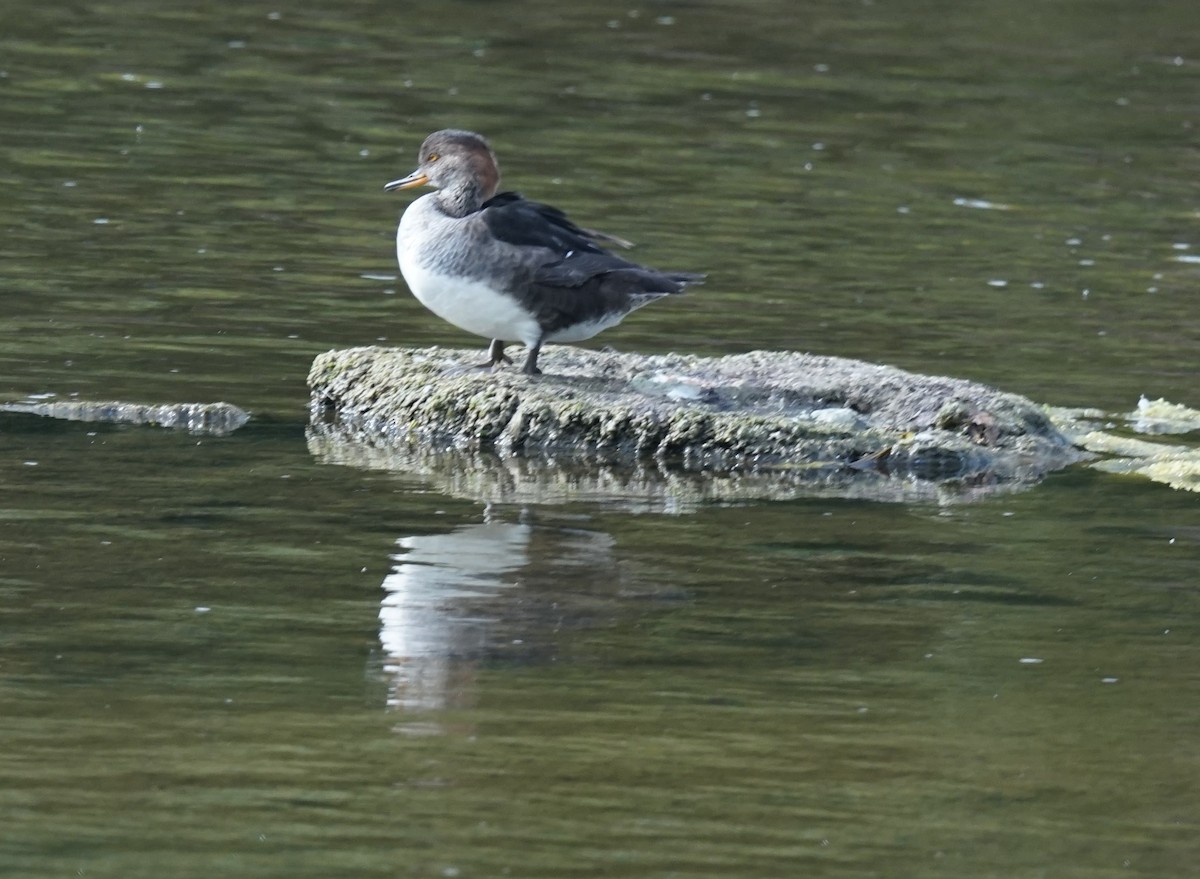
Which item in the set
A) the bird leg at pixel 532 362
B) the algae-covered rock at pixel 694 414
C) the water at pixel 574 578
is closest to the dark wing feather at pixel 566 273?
the bird leg at pixel 532 362

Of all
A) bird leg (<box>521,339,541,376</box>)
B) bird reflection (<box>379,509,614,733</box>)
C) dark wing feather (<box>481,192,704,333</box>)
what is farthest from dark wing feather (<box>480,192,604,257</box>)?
bird reflection (<box>379,509,614,733</box>)

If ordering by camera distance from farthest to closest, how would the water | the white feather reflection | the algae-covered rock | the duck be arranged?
the algae-covered rock < the duck < the white feather reflection < the water

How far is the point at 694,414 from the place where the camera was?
961 cm

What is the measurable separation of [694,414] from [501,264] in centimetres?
106

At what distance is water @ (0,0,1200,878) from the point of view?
557cm

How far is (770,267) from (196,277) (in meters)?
3.60

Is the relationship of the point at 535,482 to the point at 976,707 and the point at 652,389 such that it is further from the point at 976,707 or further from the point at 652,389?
the point at 976,707

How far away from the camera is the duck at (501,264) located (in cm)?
943

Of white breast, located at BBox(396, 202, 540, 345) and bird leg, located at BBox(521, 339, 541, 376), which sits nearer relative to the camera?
white breast, located at BBox(396, 202, 540, 345)

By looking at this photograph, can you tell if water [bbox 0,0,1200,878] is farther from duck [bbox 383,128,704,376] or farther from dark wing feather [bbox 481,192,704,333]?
dark wing feather [bbox 481,192,704,333]

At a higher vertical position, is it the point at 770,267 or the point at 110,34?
the point at 110,34

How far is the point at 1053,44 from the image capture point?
23.9 m

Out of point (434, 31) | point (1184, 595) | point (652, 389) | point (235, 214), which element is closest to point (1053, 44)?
point (434, 31)

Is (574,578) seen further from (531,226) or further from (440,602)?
(531,226)
